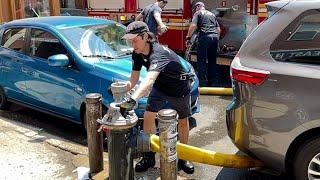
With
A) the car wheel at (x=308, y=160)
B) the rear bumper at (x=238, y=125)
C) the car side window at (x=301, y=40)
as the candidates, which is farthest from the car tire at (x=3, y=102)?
the car wheel at (x=308, y=160)

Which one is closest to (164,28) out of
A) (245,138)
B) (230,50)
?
(230,50)

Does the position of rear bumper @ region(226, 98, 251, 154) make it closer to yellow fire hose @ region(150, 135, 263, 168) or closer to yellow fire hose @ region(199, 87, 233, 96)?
yellow fire hose @ region(150, 135, 263, 168)

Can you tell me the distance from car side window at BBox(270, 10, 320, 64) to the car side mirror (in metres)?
2.84

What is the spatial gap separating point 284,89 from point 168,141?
100 centimetres

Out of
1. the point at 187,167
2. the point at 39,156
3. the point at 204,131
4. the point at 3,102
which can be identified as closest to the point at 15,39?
the point at 3,102

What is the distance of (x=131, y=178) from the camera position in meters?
3.90

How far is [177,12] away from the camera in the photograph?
9.16m

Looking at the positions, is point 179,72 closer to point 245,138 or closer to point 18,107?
point 245,138

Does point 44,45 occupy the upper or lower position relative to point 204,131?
upper

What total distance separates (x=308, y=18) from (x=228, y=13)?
5025mm

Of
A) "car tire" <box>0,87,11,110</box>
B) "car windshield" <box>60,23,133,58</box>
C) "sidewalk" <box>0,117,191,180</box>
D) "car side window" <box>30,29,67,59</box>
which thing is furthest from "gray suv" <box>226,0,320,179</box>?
"car tire" <box>0,87,11,110</box>

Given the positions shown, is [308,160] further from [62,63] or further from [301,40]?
[62,63]

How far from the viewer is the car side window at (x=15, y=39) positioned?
6520 mm

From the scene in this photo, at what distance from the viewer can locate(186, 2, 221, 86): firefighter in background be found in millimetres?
8023
